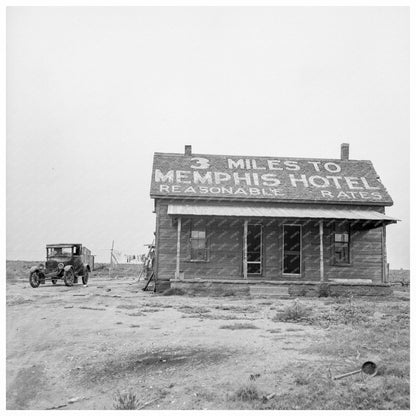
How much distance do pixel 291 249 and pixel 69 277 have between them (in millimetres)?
9736

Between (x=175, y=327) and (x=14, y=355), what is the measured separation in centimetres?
334

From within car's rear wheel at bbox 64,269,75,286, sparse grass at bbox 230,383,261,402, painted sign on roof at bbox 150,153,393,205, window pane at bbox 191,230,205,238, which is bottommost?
car's rear wheel at bbox 64,269,75,286

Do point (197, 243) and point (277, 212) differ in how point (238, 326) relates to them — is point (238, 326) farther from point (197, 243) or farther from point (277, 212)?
point (197, 243)

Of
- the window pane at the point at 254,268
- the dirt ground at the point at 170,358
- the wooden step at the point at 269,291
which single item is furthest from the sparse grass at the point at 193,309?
the window pane at the point at 254,268

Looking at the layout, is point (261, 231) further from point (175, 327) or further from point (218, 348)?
point (218, 348)

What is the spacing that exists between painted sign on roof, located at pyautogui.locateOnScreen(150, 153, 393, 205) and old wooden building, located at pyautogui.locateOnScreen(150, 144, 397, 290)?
43 millimetres

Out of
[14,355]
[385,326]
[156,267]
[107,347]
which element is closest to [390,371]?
[385,326]

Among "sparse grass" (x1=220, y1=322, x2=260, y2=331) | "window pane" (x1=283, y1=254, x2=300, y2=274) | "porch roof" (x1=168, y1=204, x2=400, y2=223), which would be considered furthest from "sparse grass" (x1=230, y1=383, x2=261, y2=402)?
"window pane" (x1=283, y1=254, x2=300, y2=274)

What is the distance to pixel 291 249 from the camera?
809 inches

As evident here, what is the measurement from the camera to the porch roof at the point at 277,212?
17906 millimetres

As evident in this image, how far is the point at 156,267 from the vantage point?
62.3 feet

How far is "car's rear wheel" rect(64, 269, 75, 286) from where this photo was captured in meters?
21.2

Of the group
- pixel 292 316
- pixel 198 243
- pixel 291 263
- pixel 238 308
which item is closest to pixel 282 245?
pixel 291 263

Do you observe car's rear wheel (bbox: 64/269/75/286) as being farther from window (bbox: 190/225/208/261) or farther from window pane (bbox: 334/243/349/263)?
window pane (bbox: 334/243/349/263)
